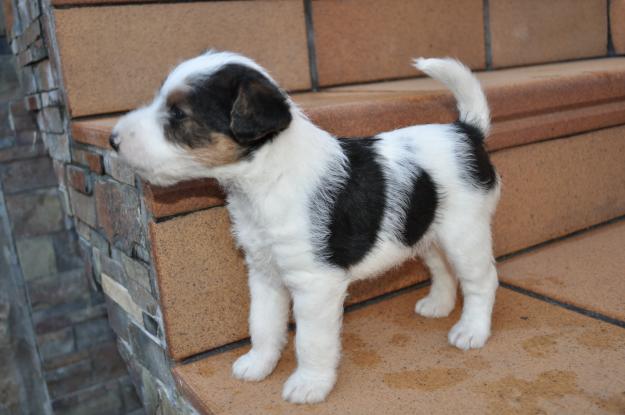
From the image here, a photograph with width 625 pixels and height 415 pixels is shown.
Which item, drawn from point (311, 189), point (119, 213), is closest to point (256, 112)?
point (311, 189)

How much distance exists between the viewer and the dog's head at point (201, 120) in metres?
2.19

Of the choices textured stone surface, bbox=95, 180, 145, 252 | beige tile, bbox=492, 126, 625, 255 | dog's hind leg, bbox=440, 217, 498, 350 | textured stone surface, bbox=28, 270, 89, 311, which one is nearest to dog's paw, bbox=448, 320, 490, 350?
dog's hind leg, bbox=440, 217, 498, 350

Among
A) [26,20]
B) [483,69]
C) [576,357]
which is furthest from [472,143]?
[26,20]

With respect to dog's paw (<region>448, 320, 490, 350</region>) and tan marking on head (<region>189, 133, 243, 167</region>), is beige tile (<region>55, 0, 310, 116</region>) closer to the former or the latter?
tan marking on head (<region>189, 133, 243, 167</region>)

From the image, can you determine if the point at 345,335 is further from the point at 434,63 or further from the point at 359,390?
the point at 434,63

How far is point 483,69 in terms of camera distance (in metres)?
5.30

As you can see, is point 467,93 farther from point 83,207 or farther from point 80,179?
point 83,207

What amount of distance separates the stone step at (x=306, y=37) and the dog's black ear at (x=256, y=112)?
1.78m

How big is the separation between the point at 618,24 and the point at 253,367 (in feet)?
16.9

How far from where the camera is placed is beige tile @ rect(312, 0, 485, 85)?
4.52 metres

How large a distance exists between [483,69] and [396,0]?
1.06m

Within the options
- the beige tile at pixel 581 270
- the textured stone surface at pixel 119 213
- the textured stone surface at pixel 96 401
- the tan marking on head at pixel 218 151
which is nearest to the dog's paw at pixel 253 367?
the textured stone surface at pixel 119 213

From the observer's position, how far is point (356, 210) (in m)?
2.56

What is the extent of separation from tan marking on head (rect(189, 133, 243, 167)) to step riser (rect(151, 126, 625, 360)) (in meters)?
0.62
